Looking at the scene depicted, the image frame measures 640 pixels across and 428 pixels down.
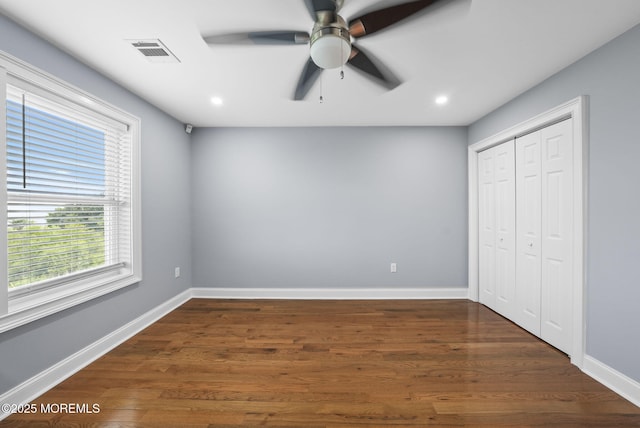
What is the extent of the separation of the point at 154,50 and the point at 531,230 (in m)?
3.66

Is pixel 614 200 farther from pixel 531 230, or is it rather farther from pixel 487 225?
pixel 487 225

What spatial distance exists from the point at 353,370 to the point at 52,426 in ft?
6.17

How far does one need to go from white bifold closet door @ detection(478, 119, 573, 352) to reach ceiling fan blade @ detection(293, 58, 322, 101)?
2131mm

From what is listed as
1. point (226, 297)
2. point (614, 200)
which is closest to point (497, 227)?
point (614, 200)

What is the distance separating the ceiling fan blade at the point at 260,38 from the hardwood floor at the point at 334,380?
7.35 ft

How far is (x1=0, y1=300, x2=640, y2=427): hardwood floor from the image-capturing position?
5.24 ft

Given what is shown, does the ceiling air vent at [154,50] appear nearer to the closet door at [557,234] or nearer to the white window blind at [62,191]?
the white window blind at [62,191]

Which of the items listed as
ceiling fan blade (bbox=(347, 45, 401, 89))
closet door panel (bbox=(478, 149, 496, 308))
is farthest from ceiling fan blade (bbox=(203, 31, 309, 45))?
closet door panel (bbox=(478, 149, 496, 308))

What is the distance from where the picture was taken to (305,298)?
3.72 m

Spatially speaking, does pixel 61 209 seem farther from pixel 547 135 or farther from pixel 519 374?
pixel 547 135

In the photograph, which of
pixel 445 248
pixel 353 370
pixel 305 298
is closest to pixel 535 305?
pixel 445 248

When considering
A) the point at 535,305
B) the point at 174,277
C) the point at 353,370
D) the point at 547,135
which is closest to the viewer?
the point at 353,370

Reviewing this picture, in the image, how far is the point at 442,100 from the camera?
283 cm

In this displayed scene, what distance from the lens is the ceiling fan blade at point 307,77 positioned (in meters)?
1.86
